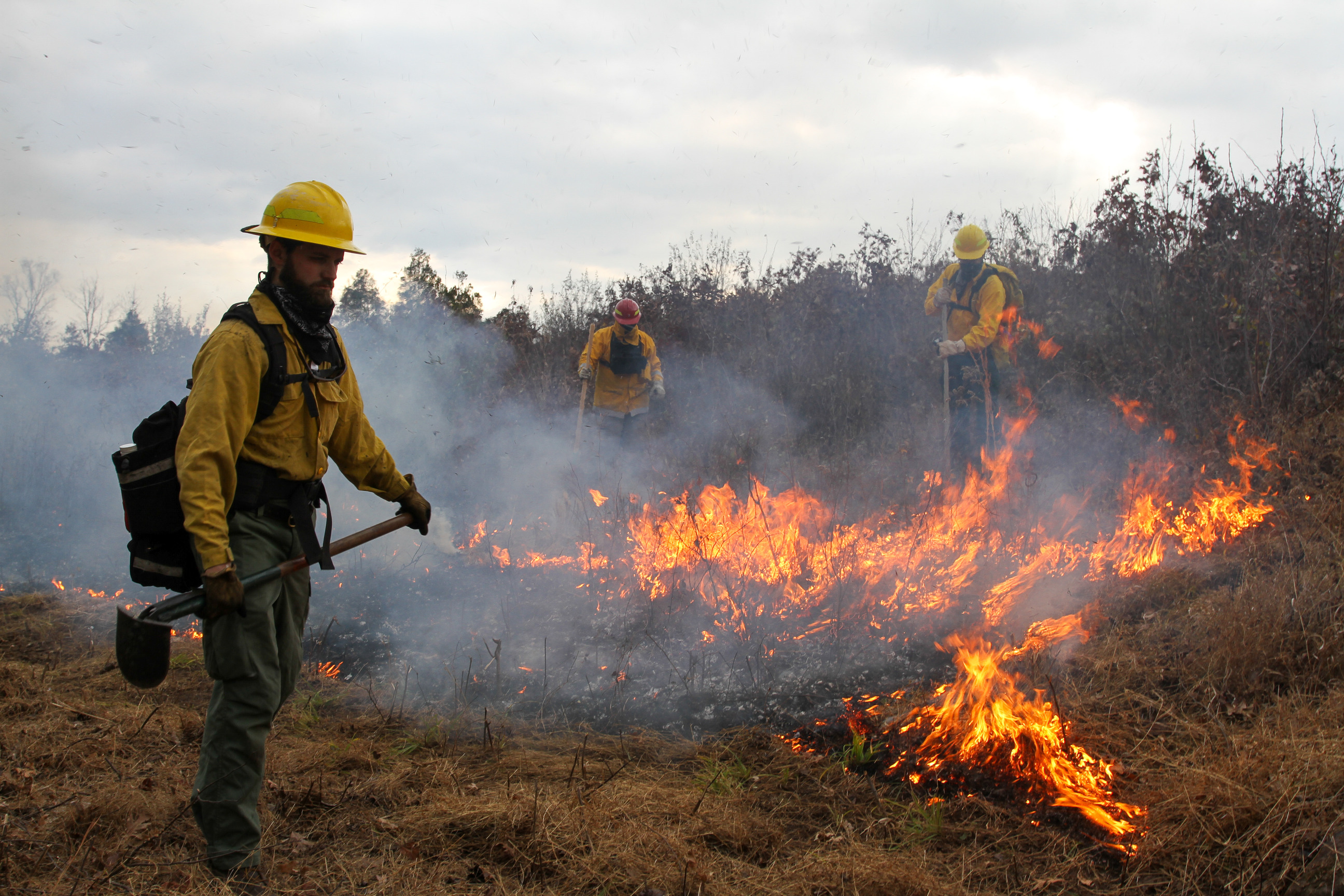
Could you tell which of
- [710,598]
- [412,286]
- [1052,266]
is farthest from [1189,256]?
[412,286]

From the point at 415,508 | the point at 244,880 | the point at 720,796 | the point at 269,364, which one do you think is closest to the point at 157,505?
the point at 269,364

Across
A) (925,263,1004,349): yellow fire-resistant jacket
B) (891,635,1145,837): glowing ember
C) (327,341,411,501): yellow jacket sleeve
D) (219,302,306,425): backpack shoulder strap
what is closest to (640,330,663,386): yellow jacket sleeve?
(925,263,1004,349): yellow fire-resistant jacket

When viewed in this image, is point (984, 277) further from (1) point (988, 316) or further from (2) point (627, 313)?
(2) point (627, 313)

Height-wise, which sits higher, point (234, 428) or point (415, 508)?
point (234, 428)

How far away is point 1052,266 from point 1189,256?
9.43ft

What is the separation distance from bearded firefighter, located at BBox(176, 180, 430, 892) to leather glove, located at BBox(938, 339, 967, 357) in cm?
541

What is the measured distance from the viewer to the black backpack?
2.47m

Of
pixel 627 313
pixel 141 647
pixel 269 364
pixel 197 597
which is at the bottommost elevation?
pixel 141 647

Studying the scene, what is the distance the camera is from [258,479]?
104 inches

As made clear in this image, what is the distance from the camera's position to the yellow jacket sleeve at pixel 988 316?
22.5 ft

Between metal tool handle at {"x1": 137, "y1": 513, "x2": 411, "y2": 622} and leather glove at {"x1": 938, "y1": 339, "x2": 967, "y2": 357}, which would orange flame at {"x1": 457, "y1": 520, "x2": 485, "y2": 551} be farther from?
leather glove at {"x1": 938, "y1": 339, "x2": 967, "y2": 357}

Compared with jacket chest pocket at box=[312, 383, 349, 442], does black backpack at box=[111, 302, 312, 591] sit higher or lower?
lower

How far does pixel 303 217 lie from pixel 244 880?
7.49 feet

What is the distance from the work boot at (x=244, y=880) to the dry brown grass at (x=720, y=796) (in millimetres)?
63
